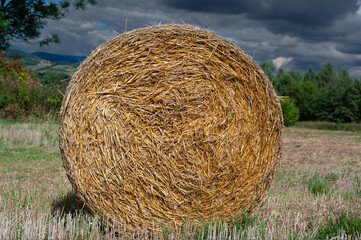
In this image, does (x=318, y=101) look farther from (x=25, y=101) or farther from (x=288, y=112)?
(x=25, y=101)

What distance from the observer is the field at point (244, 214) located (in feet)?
10.9

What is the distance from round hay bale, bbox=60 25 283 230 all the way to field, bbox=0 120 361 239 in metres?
0.28

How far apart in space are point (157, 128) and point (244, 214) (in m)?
1.33

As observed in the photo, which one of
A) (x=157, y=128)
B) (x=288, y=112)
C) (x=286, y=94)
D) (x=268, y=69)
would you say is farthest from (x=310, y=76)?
(x=157, y=128)

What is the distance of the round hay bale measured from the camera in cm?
350

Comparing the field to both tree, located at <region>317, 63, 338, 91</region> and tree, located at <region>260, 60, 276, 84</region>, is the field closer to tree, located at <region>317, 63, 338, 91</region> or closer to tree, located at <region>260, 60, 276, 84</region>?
tree, located at <region>260, 60, 276, 84</region>

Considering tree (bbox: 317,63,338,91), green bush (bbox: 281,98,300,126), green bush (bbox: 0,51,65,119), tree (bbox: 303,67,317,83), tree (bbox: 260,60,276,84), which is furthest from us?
tree (bbox: 303,67,317,83)

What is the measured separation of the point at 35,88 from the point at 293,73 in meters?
52.2

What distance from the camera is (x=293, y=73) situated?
6012 centimetres

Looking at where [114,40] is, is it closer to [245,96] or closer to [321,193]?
[245,96]

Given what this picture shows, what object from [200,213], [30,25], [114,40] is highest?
[30,25]

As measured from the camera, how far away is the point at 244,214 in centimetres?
374

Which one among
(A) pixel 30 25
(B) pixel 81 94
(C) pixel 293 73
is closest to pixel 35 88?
(A) pixel 30 25

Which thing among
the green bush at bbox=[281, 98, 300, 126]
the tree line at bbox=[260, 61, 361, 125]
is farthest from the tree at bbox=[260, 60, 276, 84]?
the green bush at bbox=[281, 98, 300, 126]
